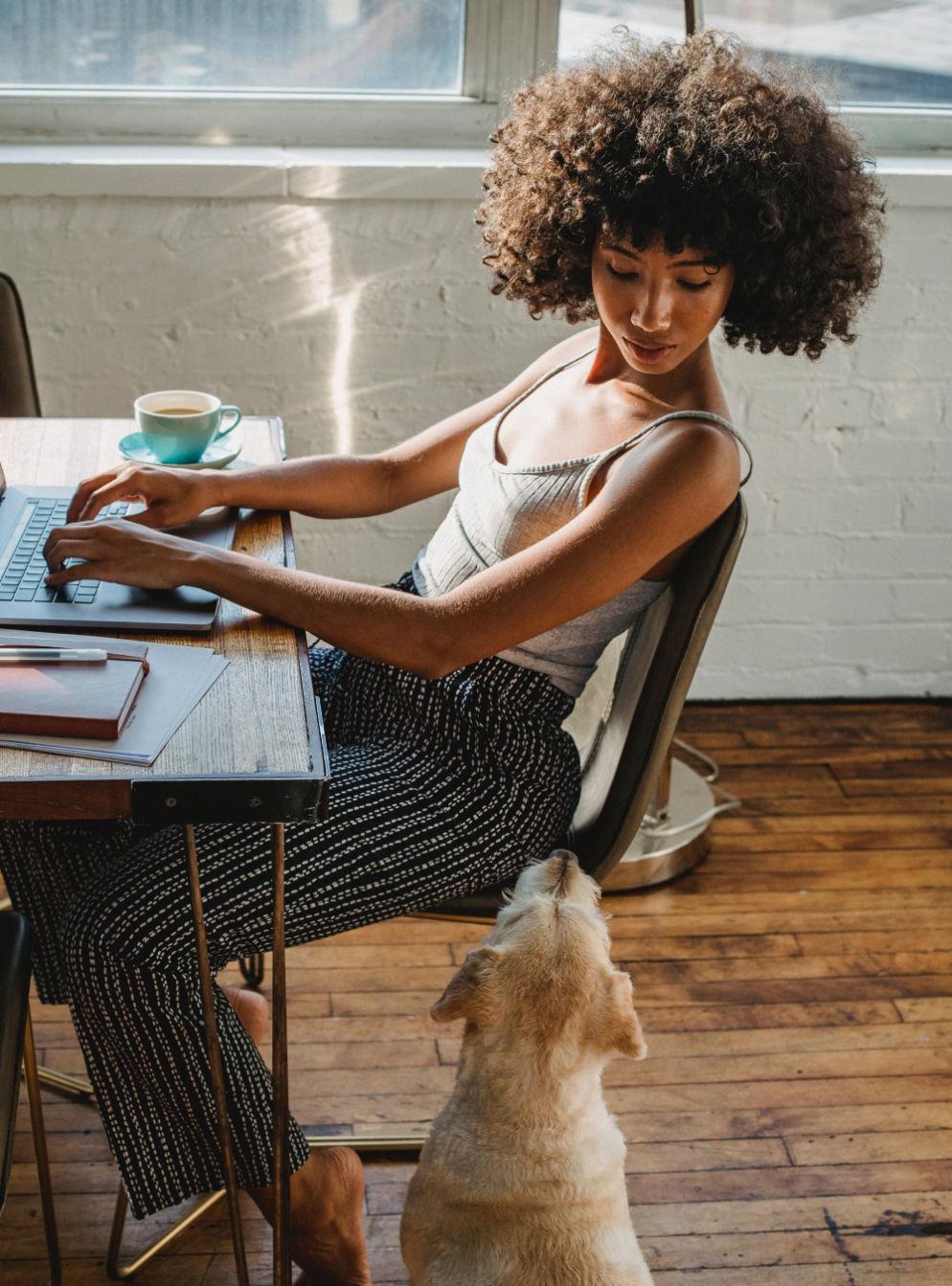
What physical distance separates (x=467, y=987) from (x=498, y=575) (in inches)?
17.3

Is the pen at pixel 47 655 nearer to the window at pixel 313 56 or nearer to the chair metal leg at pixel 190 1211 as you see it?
the chair metal leg at pixel 190 1211

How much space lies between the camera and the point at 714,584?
1.41m

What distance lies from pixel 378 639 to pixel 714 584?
1.13ft

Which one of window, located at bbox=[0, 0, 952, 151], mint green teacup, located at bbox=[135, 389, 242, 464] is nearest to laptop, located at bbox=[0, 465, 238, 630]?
mint green teacup, located at bbox=[135, 389, 242, 464]

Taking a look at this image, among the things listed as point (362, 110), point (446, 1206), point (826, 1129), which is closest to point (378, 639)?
point (446, 1206)

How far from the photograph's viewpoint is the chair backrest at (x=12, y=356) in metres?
2.03

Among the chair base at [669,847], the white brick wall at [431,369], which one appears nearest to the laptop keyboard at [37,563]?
the white brick wall at [431,369]

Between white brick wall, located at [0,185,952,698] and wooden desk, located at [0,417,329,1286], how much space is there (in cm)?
103

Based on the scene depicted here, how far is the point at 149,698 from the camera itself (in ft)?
3.87

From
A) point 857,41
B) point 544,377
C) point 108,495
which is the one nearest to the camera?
point 108,495

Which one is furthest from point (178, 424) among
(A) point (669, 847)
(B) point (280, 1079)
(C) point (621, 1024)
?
(A) point (669, 847)

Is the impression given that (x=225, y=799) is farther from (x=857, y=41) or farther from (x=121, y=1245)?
(x=857, y=41)

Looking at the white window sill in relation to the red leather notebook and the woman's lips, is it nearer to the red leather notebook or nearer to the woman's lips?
the woman's lips

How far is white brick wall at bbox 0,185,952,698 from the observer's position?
95.2 inches
